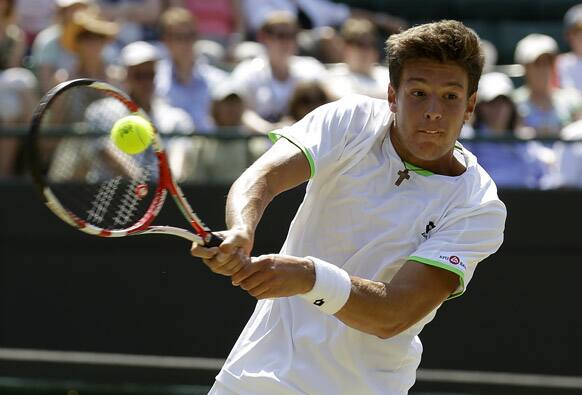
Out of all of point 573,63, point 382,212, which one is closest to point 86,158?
point 573,63

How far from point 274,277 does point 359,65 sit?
4951mm

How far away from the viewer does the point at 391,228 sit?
3.51 meters

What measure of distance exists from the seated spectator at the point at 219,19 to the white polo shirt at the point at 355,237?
5258 mm

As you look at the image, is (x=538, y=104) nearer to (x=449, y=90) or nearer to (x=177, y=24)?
(x=177, y=24)

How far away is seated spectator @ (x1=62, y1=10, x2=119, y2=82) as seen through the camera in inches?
285

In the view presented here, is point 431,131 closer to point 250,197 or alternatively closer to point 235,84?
point 250,197

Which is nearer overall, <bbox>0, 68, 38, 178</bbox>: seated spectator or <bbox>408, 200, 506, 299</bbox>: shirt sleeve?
<bbox>408, 200, 506, 299</bbox>: shirt sleeve

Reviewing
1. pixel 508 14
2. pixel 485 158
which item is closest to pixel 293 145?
pixel 485 158

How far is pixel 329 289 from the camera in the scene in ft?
10.2

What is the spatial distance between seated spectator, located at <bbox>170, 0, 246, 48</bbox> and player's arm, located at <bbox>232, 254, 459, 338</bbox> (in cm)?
553

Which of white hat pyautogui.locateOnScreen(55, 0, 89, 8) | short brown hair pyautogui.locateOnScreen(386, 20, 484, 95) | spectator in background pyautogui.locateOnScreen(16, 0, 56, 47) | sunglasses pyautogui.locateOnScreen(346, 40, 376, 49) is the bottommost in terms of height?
sunglasses pyautogui.locateOnScreen(346, 40, 376, 49)

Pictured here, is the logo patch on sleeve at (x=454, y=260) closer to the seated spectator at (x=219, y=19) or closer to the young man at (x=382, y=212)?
the young man at (x=382, y=212)

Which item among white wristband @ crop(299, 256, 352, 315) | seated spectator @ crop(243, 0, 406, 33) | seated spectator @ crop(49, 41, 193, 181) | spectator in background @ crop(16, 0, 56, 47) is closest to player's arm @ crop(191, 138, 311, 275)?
white wristband @ crop(299, 256, 352, 315)

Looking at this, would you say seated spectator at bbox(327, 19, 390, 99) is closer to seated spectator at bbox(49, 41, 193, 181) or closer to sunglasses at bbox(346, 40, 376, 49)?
sunglasses at bbox(346, 40, 376, 49)
